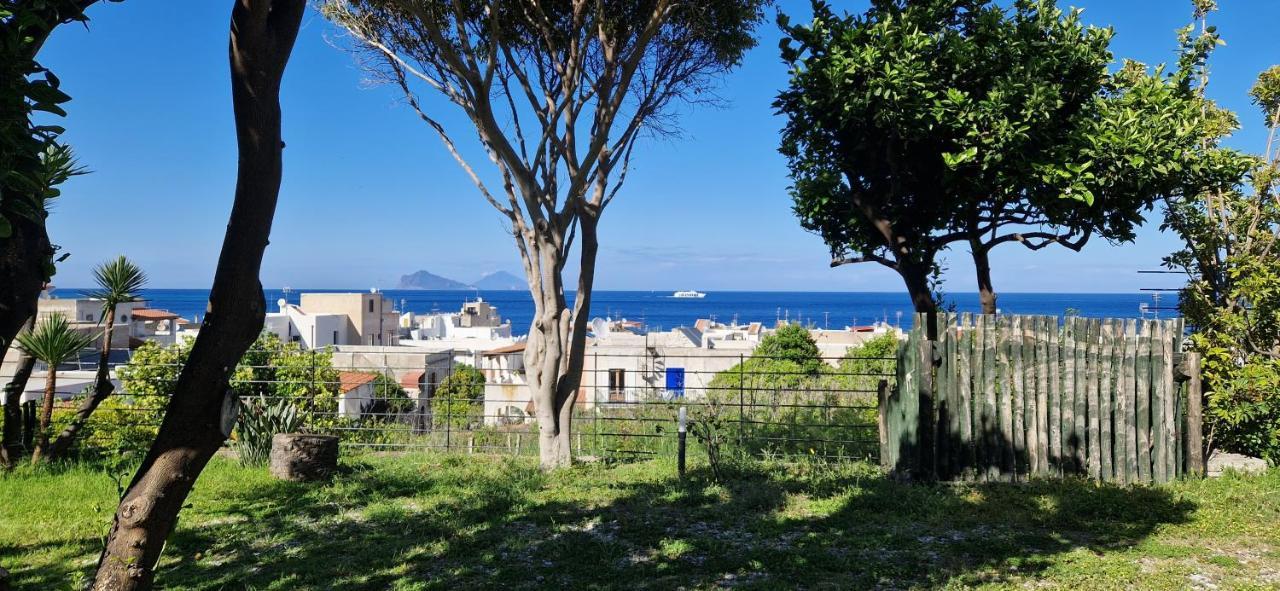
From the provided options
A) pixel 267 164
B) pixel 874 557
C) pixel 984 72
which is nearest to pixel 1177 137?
pixel 984 72

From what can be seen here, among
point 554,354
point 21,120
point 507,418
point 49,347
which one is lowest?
point 507,418

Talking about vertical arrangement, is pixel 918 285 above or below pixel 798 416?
above

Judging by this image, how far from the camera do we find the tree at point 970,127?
6988 millimetres

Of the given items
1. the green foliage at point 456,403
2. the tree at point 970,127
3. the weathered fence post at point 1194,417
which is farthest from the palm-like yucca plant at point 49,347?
the weathered fence post at point 1194,417

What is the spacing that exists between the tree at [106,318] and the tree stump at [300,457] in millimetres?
1987

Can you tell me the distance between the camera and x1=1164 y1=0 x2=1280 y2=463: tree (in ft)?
24.6

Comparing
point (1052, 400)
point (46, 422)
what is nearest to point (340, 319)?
point (46, 422)

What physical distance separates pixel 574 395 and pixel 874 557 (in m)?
4.15

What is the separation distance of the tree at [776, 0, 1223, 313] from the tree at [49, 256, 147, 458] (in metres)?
7.30

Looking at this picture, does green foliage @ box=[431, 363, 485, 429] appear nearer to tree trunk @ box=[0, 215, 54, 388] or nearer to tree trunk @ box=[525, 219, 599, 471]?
tree trunk @ box=[525, 219, 599, 471]

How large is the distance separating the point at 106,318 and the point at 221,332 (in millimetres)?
6725

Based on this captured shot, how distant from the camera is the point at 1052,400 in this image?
7.41 metres

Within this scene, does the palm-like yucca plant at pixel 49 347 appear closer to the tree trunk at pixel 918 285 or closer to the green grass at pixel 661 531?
the green grass at pixel 661 531

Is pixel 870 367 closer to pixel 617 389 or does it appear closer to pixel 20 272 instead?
pixel 617 389
